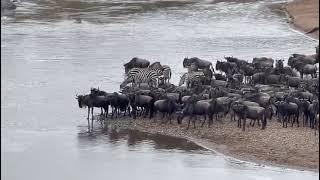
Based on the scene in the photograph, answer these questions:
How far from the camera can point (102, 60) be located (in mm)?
39844

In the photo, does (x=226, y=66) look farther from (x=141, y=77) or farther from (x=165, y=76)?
(x=141, y=77)

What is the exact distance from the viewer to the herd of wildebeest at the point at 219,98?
87.4 ft

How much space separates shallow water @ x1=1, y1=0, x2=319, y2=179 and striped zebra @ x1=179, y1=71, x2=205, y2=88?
9.06 ft

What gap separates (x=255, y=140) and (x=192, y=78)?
6.79 metres

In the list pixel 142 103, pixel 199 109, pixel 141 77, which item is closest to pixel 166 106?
pixel 142 103

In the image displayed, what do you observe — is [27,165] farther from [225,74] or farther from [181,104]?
[225,74]

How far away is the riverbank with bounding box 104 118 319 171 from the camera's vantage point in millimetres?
23547

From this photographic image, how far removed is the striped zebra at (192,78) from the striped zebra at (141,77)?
1024mm

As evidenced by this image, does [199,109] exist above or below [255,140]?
above

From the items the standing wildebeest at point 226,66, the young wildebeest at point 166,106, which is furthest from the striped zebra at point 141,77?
the young wildebeest at point 166,106

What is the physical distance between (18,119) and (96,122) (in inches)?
101

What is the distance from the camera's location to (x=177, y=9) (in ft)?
195

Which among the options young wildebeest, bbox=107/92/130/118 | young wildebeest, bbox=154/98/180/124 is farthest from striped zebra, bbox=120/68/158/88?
young wildebeest, bbox=154/98/180/124

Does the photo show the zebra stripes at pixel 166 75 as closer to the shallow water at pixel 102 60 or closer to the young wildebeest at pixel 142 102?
the shallow water at pixel 102 60
